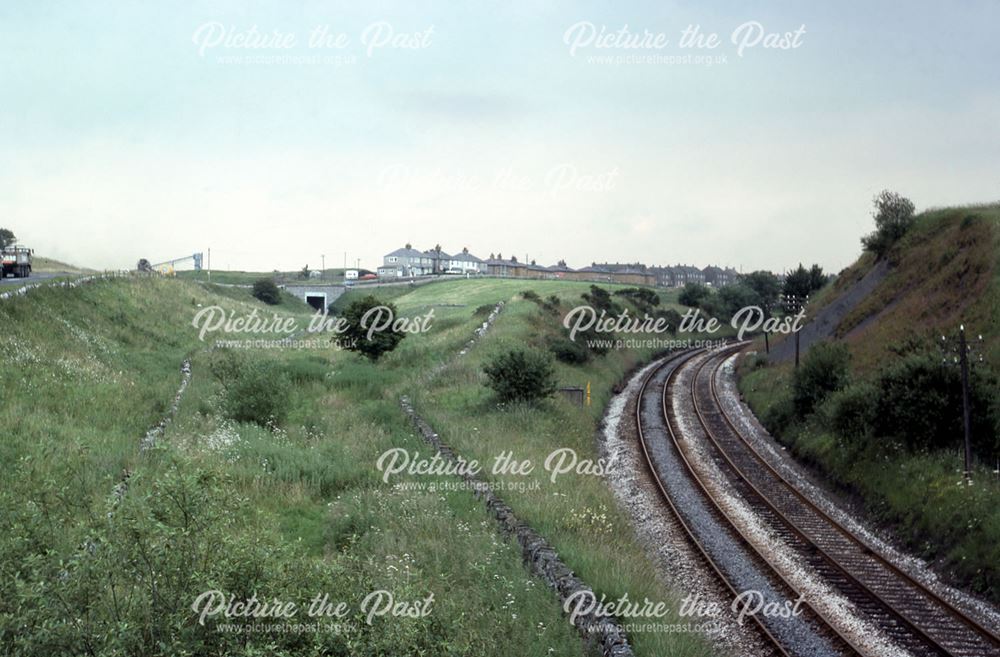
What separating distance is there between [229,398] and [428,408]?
250 inches

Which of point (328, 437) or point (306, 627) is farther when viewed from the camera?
point (328, 437)

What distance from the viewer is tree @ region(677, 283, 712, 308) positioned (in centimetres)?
9369

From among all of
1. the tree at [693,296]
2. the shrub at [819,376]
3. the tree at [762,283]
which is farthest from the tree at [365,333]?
the tree at [762,283]

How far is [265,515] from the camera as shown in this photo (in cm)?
1274

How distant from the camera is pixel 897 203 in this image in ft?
147

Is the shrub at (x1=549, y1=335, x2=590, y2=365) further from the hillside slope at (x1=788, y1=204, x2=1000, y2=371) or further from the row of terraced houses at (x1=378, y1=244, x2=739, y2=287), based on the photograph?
the row of terraced houses at (x1=378, y1=244, x2=739, y2=287)

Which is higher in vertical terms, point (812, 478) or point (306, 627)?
point (306, 627)

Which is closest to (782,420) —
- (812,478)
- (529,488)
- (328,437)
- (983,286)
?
(812,478)

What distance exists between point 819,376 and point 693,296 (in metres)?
68.9

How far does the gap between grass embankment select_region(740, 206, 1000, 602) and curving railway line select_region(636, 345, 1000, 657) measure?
4.69 ft

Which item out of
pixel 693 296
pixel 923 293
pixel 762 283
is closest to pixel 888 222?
pixel 923 293

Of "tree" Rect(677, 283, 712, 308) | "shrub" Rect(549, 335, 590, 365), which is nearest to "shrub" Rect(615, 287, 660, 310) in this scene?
"tree" Rect(677, 283, 712, 308)

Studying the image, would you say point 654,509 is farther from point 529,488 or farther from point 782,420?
point 782,420

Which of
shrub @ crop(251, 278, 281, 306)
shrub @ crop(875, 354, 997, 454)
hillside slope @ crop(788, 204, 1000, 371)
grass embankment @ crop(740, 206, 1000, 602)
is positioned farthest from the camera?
shrub @ crop(251, 278, 281, 306)
